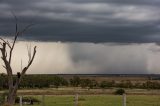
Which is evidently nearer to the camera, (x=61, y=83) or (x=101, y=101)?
(x=101, y=101)

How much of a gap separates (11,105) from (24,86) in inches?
4358

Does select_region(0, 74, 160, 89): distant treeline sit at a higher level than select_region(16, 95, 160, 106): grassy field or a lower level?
higher

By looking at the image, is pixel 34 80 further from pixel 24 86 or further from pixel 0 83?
pixel 0 83

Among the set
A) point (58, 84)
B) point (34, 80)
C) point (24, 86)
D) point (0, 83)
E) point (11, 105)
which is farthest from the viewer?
point (58, 84)

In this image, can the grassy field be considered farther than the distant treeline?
No

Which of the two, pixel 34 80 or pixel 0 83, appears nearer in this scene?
pixel 0 83

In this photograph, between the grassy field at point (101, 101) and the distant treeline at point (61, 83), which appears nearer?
the grassy field at point (101, 101)

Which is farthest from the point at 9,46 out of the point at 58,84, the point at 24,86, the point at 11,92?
the point at 58,84

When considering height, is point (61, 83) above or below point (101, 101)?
above

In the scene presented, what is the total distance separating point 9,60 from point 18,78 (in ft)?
2.20

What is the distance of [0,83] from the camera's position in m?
89.2

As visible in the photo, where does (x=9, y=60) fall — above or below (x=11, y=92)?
above

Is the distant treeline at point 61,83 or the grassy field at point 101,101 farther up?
the distant treeline at point 61,83

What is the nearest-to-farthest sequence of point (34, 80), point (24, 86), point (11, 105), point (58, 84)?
point (11, 105) → point (24, 86) → point (34, 80) → point (58, 84)
